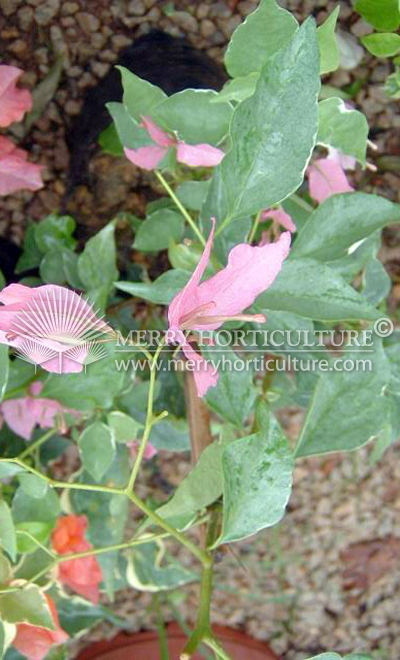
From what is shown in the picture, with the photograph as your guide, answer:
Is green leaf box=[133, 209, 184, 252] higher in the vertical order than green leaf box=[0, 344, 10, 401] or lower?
lower

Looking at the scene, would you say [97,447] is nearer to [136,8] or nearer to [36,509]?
[36,509]

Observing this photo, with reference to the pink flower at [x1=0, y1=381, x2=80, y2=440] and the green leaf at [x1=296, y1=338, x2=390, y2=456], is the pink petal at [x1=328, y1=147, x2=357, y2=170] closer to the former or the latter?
the green leaf at [x1=296, y1=338, x2=390, y2=456]

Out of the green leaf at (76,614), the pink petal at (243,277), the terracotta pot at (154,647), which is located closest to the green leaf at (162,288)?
the pink petal at (243,277)

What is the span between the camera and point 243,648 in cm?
135

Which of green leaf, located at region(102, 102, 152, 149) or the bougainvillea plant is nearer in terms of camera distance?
the bougainvillea plant

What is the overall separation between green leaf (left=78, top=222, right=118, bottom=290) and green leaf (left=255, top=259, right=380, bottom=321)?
0.88 feet

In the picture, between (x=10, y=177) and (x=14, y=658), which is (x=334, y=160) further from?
(x=14, y=658)

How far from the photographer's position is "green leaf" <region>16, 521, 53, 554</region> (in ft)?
2.23

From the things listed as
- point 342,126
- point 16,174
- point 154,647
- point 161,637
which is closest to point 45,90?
point 16,174

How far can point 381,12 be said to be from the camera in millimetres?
562

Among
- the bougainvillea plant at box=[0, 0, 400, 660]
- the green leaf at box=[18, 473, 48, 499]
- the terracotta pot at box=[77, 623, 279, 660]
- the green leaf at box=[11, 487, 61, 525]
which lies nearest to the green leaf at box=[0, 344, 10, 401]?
the bougainvillea plant at box=[0, 0, 400, 660]

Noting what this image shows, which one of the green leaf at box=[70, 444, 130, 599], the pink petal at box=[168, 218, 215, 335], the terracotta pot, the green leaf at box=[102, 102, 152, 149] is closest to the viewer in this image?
the pink petal at box=[168, 218, 215, 335]

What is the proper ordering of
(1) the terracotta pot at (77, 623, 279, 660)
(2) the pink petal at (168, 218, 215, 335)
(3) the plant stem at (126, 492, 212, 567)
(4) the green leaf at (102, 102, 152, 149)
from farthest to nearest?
(1) the terracotta pot at (77, 623, 279, 660) < (4) the green leaf at (102, 102, 152, 149) < (3) the plant stem at (126, 492, 212, 567) < (2) the pink petal at (168, 218, 215, 335)

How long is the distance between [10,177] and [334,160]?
0.91 ft
